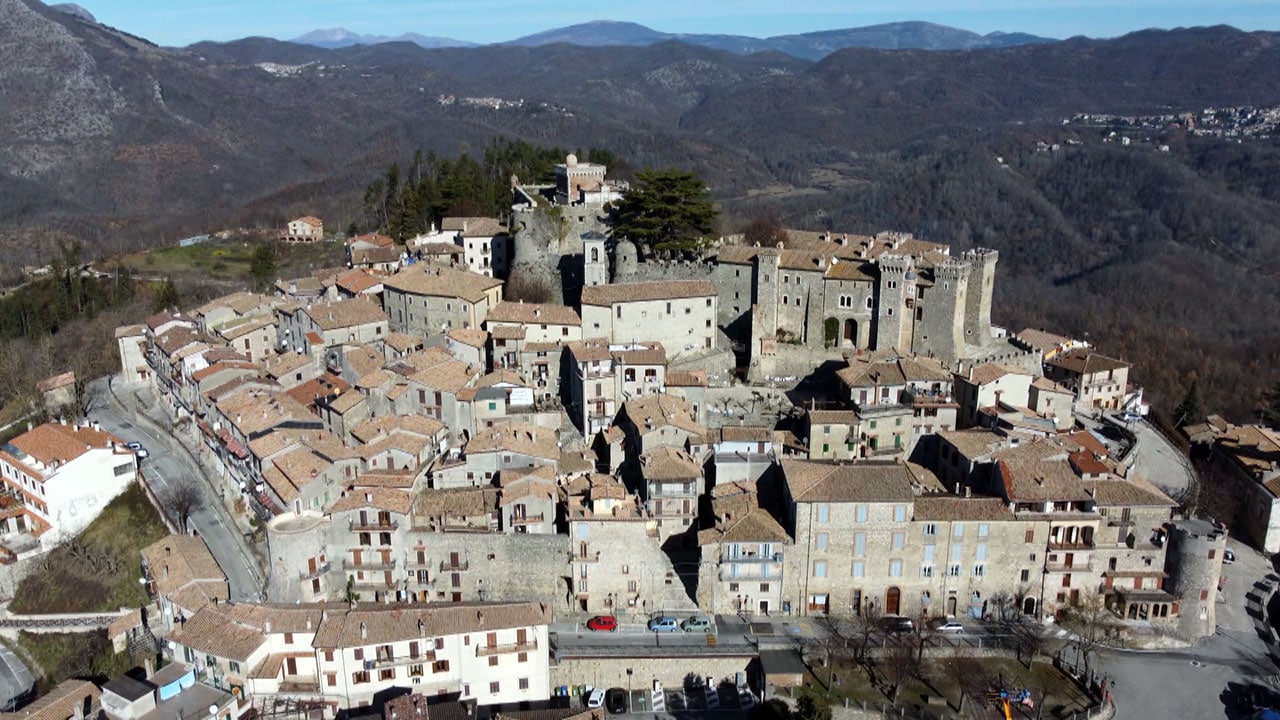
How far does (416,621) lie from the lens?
1469 inches

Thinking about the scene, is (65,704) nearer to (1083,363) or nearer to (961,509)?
(961,509)

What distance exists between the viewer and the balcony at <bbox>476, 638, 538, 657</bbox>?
37.2m

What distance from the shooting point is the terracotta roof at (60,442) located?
48406 mm

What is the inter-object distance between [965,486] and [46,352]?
2600 inches

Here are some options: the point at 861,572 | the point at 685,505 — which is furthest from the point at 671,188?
the point at 861,572

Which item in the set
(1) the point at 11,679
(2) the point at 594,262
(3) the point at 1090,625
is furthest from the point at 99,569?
(3) the point at 1090,625

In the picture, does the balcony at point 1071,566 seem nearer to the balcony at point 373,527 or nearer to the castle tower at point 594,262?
the balcony at point 373,527

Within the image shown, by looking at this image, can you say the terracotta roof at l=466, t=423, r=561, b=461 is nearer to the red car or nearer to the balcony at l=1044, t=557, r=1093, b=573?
the red car

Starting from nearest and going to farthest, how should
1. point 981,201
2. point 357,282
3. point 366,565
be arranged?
point 366,565 < point 357,282 < point 981,201

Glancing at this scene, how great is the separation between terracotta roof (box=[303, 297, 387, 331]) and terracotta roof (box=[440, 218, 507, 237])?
9841 millimetres

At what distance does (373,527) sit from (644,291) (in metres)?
22.3

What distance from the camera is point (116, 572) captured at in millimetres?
45188

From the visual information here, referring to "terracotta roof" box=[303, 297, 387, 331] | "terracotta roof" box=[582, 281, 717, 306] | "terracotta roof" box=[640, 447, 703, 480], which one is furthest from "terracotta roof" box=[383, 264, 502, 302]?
"terracotta roof" box=[640, 447, 703, 480]

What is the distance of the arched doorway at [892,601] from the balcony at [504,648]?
16.3 metres
